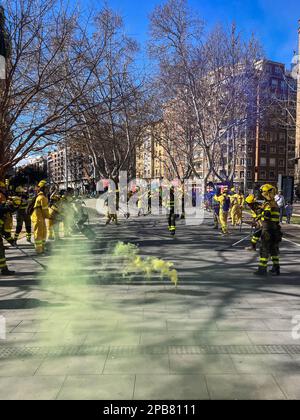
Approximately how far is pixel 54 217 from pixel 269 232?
7.21m

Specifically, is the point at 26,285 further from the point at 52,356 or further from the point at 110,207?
the point at 110,207

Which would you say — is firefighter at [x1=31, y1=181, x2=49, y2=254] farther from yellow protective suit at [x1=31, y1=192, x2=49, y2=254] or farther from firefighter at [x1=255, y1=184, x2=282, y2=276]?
firefighter at [x1=255, y1=184, x2=282, y2=276]

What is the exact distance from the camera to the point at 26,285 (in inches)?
255

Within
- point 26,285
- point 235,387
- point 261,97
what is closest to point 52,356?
point 235,387

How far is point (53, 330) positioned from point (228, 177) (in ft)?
76.1

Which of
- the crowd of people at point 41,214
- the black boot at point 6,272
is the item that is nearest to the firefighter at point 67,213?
the crowd of people at point 41,214

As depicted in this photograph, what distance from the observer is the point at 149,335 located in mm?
4262

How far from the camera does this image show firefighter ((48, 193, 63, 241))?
461 inches

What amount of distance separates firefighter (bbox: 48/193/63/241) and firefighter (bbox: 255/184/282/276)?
6.97m

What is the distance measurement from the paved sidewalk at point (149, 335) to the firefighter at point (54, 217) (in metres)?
3.83

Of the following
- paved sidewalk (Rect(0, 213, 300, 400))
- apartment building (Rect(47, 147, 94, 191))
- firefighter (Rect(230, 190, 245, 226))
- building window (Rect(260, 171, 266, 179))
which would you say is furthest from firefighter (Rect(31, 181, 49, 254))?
building window (Rect(260, 171, 266, 179))

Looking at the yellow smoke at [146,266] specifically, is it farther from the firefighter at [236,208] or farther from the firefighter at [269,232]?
the firefighter at [236,208]

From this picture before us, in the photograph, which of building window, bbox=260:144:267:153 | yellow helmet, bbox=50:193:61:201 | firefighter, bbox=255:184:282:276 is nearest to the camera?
firefighter, bbox=255:184:282:276

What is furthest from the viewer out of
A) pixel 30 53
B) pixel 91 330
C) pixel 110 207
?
pixel 110 207
